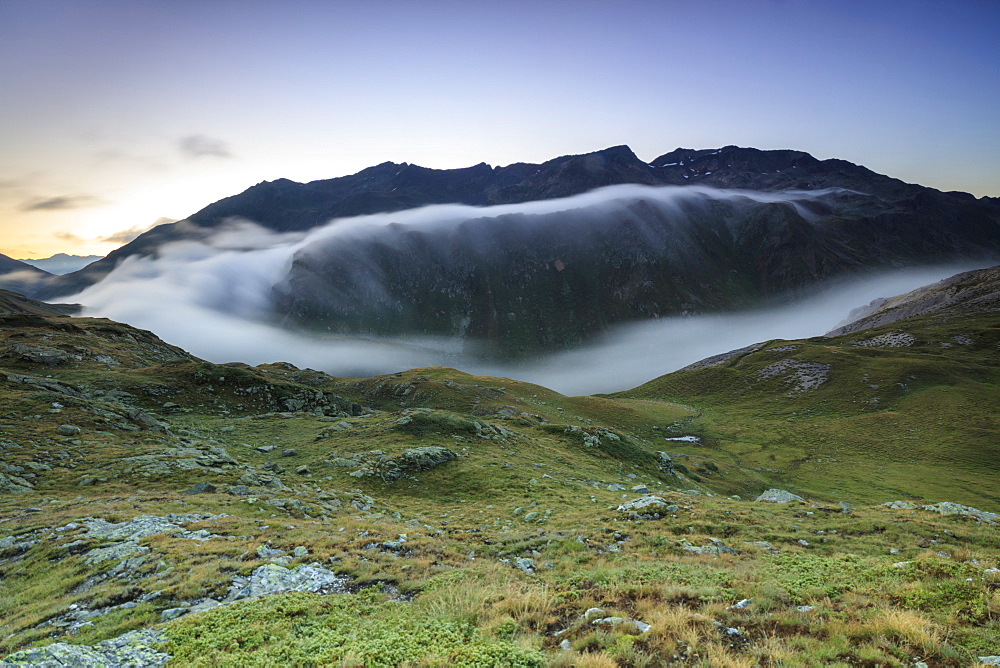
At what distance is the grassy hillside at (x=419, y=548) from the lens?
787 centimetres

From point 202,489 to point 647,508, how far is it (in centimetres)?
2380

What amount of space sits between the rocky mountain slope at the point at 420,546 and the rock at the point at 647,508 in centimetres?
30

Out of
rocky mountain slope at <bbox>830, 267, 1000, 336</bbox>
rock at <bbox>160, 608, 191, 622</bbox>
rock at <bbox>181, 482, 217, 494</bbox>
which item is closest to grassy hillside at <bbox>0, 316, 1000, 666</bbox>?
rock at <bbox>160, 608, 191, 622</bbox>

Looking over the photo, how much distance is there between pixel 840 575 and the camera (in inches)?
449

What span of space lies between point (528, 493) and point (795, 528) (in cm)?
1426

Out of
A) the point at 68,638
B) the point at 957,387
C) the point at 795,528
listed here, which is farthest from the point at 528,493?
the point at 957,387

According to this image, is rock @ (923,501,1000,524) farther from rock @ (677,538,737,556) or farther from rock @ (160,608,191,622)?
rock @ (160,608,191,622)

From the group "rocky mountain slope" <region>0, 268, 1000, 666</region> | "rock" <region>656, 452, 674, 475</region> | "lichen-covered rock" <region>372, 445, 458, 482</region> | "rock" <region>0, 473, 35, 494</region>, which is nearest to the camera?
"rocky mountain slope" <region>0, 268, 1000, 666</region>

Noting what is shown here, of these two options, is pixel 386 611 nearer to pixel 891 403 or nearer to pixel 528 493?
pixel 528 493

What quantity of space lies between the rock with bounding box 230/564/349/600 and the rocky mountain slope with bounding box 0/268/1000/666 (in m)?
0.07

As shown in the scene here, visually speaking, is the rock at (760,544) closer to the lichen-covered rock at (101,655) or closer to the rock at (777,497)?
the rock at (777,497)

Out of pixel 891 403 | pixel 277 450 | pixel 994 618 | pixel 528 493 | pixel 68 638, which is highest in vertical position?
pixel 68 638

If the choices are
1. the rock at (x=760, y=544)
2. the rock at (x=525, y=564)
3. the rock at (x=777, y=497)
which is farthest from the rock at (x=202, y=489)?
the rock at (x=777, y=497)

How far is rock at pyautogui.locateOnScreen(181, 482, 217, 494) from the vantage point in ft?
70.7
